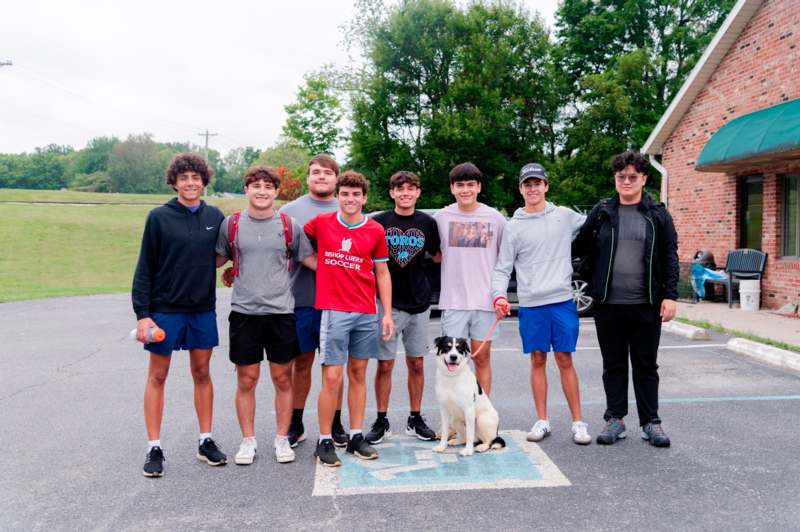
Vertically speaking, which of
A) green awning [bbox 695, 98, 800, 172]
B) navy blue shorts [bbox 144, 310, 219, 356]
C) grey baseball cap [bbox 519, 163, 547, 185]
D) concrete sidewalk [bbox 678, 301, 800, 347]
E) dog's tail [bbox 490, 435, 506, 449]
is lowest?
concrete sidewalk [bbox 678, 301, 800, 347]

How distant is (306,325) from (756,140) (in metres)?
10.2

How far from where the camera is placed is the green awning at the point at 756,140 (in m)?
11.1

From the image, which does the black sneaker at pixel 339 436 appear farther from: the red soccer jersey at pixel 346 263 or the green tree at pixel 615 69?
the green tree at pixel 615 69

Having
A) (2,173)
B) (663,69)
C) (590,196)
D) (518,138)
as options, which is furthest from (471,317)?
(2,173)

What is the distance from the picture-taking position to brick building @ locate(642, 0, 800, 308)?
12273mm

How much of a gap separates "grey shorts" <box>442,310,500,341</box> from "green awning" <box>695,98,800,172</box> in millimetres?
8248

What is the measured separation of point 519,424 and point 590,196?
2339 centimetres

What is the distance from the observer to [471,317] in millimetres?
5117

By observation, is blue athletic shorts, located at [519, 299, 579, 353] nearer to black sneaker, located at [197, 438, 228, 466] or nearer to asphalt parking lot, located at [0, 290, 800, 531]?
asphalt parking lot, located at [0, 290, 800, 531]

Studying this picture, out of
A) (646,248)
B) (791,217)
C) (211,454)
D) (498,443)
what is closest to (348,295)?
(211,454)

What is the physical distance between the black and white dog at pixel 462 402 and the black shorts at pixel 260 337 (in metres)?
1.08

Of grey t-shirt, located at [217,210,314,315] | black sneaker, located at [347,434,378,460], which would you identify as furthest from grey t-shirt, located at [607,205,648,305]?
grey t-shirt, located at [217,210,314,315]

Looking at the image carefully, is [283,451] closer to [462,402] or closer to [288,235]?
[462,402]

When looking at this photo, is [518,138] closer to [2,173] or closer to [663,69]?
[663,69]
